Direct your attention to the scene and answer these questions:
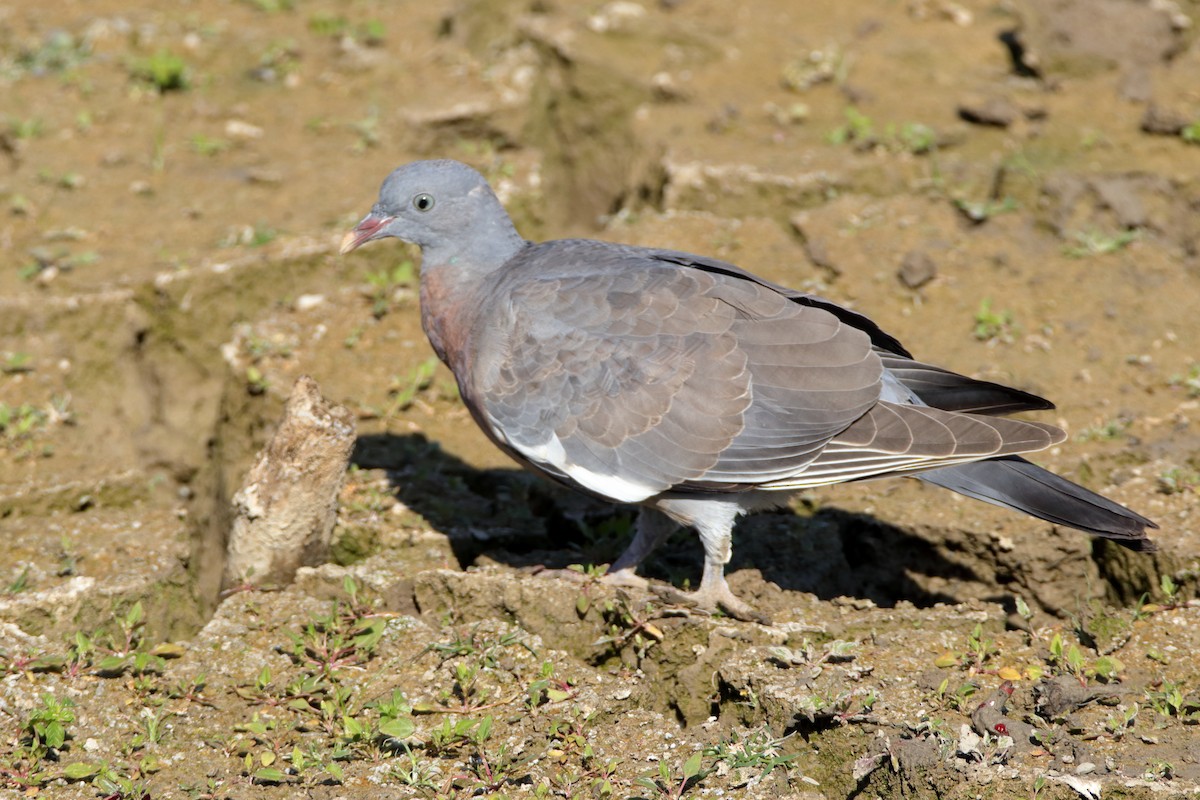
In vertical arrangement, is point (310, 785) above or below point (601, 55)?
below

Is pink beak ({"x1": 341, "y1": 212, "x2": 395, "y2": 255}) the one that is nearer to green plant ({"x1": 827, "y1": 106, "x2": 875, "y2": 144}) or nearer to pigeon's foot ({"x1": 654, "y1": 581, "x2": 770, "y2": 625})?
pigeon's foot ({"x1": 654, "y1": 581, "x2": 770, "y2": 625})

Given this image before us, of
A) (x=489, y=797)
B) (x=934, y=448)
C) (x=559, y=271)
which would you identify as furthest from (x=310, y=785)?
(x=934, y=448)

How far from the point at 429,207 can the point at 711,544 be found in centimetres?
142

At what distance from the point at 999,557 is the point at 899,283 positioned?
1517 mm

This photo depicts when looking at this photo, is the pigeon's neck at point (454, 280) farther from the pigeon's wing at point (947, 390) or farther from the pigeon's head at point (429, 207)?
the pigeon's wing at point (947, 390)

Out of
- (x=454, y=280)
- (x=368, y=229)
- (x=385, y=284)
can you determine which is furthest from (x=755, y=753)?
(x=385, y=284)

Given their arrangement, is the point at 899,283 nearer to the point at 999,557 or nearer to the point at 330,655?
the point at 999,557

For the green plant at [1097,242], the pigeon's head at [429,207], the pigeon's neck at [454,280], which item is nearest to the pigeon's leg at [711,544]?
the pigeon's neck at [454,280]

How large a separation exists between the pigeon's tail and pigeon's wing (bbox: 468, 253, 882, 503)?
1.17 ft

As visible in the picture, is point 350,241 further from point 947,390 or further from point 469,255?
point 947,390

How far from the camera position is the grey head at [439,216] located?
4.21 m

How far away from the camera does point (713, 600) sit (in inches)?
151

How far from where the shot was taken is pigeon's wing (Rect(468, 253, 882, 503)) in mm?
3773

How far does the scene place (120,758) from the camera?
3.40m
